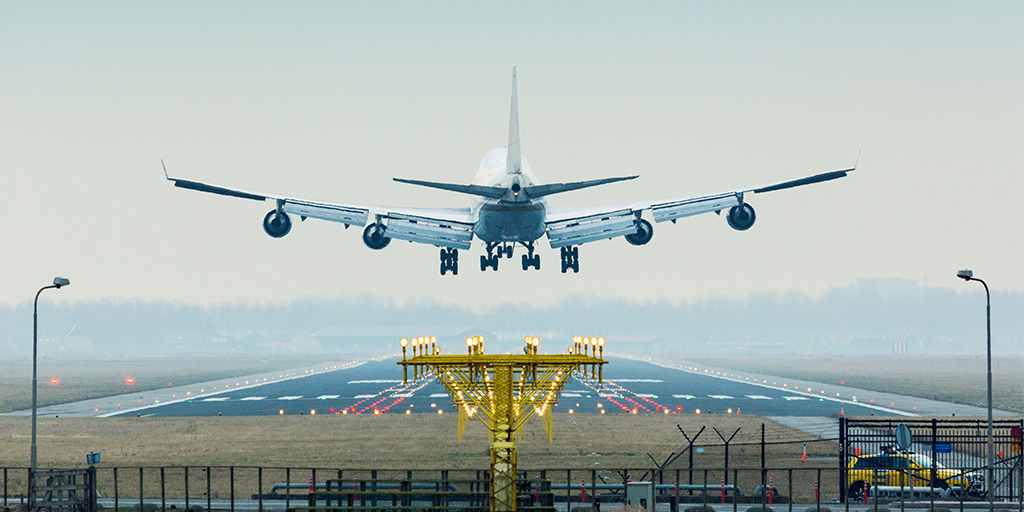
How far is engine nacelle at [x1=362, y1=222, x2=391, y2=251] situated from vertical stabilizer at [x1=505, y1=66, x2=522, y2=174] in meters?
8.29

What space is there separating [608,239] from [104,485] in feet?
102

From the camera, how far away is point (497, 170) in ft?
237

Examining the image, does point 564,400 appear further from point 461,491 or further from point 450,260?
point 461,491

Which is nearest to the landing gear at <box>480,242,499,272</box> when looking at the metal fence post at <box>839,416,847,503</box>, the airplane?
the airplane

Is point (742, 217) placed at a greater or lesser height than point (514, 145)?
lesser

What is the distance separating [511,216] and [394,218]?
7654 millimetres

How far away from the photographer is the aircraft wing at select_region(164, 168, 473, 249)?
57.7m

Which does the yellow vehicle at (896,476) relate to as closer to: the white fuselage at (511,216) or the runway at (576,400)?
the white fuselage at (511,216)

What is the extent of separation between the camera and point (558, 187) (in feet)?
160

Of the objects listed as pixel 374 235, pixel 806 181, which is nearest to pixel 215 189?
pixel 374 235

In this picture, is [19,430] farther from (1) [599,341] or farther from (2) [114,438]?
(1) [599,341]

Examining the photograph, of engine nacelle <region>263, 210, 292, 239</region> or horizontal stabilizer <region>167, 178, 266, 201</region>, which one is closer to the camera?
horizontal stabilizer <region>167, 178, 266, 201</region>

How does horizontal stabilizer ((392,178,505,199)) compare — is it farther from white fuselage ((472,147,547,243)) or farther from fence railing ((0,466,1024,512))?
fence railing ((0,466,1024,512))

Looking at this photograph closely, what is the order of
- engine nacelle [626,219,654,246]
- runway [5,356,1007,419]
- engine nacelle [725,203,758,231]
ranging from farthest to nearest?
runway [5,356,1007,419] → engine nacelle [626,219,654,246] → engine nacelle [725,203,758,231]
